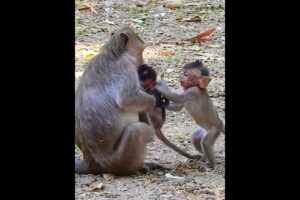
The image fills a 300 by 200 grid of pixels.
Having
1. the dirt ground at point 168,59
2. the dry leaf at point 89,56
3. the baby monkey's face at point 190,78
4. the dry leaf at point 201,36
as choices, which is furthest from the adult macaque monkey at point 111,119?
the dry leaf at point 201,36

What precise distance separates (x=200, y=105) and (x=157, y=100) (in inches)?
15.0

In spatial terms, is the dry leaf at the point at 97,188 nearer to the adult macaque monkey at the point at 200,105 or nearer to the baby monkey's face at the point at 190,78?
the adult macaque monkey at the point at 200,105

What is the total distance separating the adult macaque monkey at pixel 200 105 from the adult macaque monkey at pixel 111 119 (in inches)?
13.2

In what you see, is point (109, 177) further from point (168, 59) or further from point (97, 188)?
point (168, 59)

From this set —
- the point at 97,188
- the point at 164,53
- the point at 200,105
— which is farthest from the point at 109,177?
the point at 164,53

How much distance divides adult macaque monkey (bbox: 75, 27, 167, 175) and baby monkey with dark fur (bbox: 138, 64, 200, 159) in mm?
149

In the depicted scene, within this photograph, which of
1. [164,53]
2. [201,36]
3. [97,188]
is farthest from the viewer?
[201,36]

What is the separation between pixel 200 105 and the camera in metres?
6.42

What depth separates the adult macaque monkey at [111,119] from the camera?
5.96 metres

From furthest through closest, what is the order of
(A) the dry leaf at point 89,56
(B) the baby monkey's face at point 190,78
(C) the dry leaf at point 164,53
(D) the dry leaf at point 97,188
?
(C) the dry leaf at point 164,53, (A) the dry leaf at point 89,56, (B) the baby monkey's face at point 190,78, (D) the dry leaf at point 97,188
